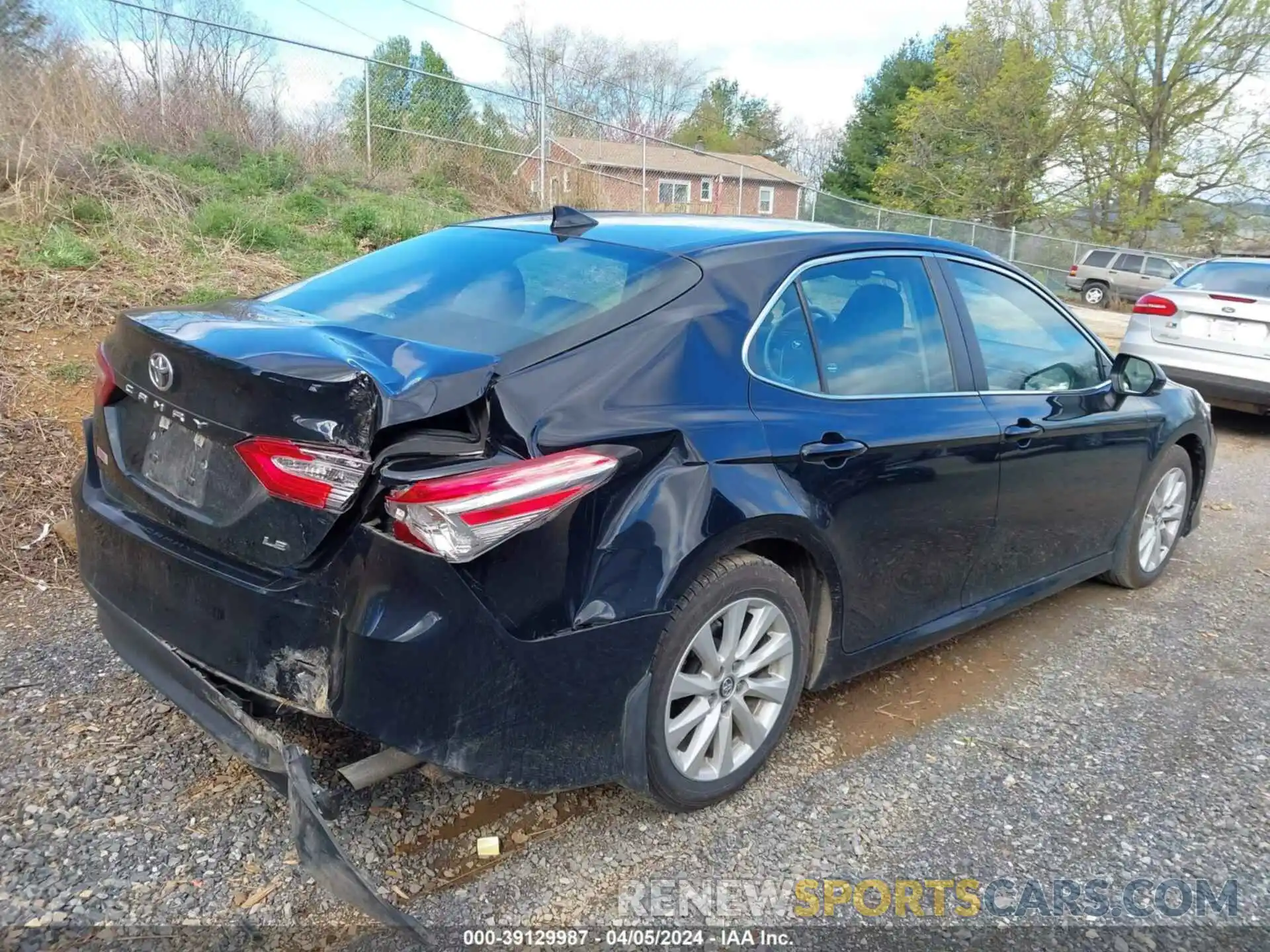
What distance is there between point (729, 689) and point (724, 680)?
0.04m

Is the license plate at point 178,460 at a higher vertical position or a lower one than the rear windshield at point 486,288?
lower

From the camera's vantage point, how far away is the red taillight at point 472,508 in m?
2.02

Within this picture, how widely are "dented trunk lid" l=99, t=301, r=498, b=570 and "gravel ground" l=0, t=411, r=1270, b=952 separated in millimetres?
795

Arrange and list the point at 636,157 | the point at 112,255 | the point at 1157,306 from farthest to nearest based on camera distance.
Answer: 1. the point at 636,157
2. the point at 1157,306
3. the point at 112,255

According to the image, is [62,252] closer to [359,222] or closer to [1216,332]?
[359,222]

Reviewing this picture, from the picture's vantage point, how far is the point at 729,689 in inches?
104

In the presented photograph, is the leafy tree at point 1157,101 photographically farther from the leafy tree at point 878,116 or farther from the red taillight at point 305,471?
the red taillight at point 305,471

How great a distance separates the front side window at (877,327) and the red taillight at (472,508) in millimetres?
1188

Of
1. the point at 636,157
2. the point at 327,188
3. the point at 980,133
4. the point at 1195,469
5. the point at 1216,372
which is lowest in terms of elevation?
the point at 1195,469

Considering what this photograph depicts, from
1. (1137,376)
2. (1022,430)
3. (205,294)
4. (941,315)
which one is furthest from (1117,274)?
(941,315)

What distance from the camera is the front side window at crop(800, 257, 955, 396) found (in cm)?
296

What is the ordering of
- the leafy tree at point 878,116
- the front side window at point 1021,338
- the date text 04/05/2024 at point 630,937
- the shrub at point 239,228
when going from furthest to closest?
the leafy tree at point 878,116 < the shrub at point 239,228 < the front side window at point 1021,338 < the date text 04/05/2024 at point 630,937

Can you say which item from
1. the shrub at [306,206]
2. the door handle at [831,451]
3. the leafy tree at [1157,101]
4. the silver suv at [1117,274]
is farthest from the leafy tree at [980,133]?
the door handle at [831,451]

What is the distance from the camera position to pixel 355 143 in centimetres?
1219
